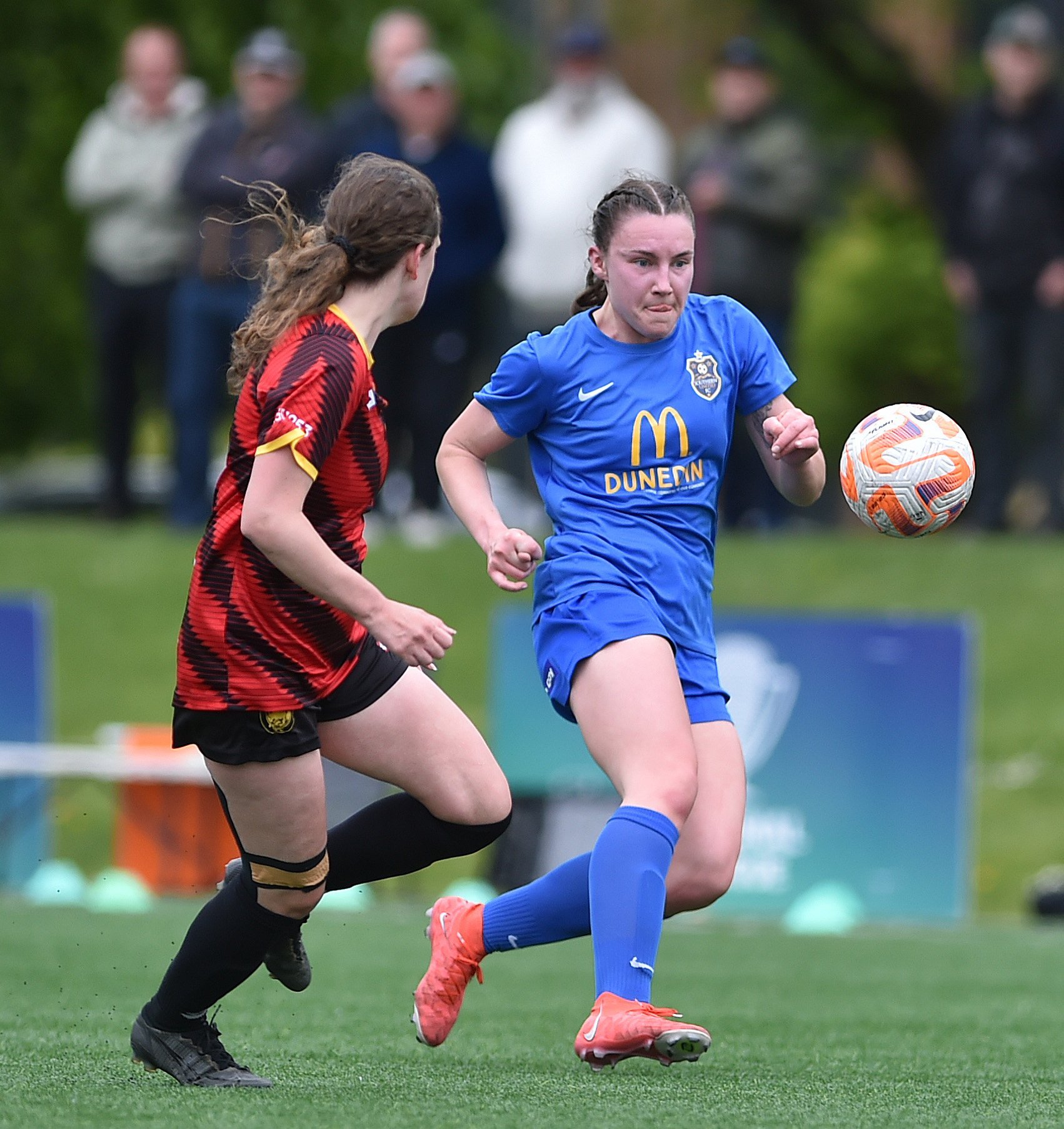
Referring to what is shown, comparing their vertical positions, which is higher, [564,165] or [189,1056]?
[564,165]

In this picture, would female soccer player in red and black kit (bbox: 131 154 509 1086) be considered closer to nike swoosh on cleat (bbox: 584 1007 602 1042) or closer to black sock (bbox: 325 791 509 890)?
black sock (bbox: 325 791 509 890)

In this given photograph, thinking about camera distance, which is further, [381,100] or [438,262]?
[381,100]

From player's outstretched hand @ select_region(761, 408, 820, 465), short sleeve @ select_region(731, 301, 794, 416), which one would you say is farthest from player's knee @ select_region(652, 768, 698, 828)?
short sleeve @ select_region(731, 301, 794, 416)

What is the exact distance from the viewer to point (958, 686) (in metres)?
9.86

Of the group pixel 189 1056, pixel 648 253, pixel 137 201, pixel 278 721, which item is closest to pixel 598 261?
pixel 648 253

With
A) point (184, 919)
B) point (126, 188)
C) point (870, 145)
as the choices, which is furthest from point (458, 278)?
point (870, 145)

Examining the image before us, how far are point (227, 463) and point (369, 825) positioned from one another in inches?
39.2

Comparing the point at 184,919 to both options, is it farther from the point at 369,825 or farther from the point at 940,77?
the point at 940,77

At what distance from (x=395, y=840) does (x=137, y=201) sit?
8.00 metres

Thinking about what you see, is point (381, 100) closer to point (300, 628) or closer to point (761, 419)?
point (761, 419)

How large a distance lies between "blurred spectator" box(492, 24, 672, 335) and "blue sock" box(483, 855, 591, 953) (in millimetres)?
6854

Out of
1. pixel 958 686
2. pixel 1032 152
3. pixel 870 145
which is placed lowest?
pixel 958 686

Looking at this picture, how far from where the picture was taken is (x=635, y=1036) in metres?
4.42

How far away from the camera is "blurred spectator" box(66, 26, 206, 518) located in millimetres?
12031
